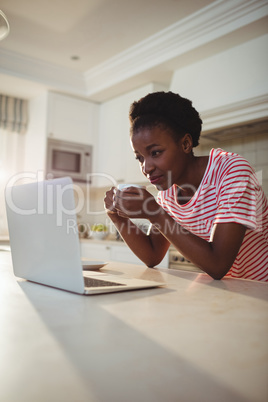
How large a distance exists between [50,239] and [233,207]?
1.70ft

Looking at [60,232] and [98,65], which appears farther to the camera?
[98,65]

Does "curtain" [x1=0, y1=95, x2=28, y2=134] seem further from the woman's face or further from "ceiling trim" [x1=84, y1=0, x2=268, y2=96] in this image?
the woman's face

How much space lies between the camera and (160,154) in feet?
3.83

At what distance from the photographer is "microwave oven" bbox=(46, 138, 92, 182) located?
12.8 feet

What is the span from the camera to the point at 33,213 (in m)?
0.77

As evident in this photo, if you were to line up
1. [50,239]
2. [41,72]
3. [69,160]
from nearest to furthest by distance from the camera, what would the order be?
[50,239]
[41,72]
[69,160]

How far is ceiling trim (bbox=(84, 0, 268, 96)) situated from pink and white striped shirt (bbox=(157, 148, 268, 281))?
5.78 feet

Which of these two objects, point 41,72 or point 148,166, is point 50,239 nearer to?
point 148,166

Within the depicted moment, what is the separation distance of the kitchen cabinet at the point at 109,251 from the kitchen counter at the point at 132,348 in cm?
249

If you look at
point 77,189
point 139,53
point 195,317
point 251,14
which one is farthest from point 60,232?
point 77,189

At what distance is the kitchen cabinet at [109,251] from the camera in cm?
327

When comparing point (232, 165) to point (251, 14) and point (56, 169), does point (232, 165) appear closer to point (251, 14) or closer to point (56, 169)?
point (251, 14)

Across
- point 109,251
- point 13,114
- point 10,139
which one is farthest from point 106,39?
point 109,251

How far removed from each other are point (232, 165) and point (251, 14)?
6.30ft
